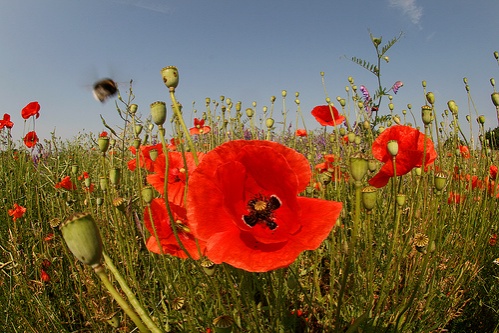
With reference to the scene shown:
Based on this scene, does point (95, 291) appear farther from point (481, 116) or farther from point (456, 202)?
point (481, 116)

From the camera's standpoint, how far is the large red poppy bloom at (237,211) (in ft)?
2.53

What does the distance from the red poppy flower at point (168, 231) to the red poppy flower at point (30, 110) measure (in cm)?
361

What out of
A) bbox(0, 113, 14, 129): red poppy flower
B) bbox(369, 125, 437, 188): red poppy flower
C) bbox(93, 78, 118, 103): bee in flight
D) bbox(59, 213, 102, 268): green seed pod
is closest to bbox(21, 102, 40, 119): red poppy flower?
bbox(0, 113, 14, 129): red poppy flower

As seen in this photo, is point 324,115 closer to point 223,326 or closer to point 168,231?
point 168,231

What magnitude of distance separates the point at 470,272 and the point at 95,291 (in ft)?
6.78

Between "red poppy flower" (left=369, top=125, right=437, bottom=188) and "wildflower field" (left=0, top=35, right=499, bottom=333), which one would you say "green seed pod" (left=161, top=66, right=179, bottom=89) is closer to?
"wildflower field" (left=0, top=35, right=499, bottom=333)

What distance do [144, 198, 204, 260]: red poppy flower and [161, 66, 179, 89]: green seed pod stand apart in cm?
38

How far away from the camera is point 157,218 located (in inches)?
47.2

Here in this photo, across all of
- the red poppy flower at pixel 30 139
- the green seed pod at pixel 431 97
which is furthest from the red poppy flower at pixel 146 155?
the red poppy flower at pixel 30 139

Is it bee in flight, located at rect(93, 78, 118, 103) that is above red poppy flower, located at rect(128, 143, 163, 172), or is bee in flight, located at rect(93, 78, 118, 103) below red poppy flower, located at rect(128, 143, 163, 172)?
above

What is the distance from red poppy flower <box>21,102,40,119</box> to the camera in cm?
405

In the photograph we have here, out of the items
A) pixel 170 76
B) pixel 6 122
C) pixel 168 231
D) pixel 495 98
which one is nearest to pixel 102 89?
pixel 6 122

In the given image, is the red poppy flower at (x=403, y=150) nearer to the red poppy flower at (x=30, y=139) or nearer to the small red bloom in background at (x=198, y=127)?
the small red bloom in background at (x=198, y=127)

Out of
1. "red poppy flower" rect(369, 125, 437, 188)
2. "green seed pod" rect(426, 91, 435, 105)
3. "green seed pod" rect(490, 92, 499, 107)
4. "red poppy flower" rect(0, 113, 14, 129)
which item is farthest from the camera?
"red poppy flower" rect(0, 113, 14, 129)
